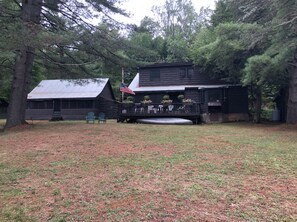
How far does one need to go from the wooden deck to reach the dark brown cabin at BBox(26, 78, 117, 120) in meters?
8.18

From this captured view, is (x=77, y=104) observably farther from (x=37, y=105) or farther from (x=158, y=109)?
(x=158, y=109)

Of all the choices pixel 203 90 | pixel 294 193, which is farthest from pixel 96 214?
pixel 203 90

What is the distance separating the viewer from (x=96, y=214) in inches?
143

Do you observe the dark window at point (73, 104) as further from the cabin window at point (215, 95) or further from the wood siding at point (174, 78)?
the cabin window at point (215, 95)

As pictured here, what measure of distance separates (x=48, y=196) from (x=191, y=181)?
228 centimetres

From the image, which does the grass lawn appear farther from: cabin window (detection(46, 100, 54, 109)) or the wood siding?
cabin window (detection(46, 100, 54, 109))

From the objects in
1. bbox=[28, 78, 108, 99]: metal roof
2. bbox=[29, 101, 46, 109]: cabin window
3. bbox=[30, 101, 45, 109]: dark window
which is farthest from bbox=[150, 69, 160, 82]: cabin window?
bbox=[30, 101, 45, 109]: dark window

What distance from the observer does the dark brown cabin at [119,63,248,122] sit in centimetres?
1888

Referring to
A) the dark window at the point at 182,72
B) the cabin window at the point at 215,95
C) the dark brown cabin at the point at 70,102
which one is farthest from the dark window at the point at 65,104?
the cabin window at the point at 215,95

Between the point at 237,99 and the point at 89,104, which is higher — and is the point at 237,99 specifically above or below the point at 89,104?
above

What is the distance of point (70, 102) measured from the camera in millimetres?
28078

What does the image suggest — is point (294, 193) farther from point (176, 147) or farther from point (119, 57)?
point (119, 57)

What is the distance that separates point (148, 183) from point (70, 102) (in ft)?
80.8

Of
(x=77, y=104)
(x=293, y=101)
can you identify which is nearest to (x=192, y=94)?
(x=293, y=101)
